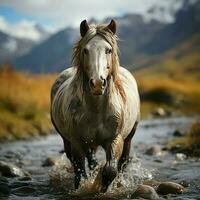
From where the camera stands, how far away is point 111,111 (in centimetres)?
758

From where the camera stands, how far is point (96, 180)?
7.99 meters

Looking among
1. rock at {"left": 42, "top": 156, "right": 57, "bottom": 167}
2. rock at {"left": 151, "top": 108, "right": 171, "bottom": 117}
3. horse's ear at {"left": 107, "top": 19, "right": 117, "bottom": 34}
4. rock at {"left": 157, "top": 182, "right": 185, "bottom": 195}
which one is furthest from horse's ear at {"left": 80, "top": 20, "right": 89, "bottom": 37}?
rock at {"left": 151, "top": 108, "right": 171, "bottom": 117}

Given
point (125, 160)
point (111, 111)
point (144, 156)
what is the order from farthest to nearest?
1. point (144, 156)
2. point (125, 160)
3. point (111, 111)

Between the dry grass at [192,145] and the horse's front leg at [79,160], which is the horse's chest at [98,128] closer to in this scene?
the horse's front leg at [79,160]

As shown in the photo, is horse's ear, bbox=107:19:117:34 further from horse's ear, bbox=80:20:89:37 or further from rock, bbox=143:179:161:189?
rock, bbox=143:179:161:189

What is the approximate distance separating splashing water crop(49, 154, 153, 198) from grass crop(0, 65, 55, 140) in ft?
23.4

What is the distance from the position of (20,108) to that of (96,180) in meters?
13.5

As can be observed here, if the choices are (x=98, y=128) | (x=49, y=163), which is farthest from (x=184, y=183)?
(x=49, y=163)

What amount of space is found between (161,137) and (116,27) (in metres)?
13.2

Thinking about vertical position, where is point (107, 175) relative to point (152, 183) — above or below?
below

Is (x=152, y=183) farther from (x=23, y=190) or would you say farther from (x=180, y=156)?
(x=180, y=156)

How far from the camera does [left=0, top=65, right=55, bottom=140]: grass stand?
18.7 metres

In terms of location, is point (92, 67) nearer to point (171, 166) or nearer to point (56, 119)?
point (56, 119)

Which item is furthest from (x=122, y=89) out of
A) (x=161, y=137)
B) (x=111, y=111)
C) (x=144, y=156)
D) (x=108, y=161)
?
(x=161, y=137)
